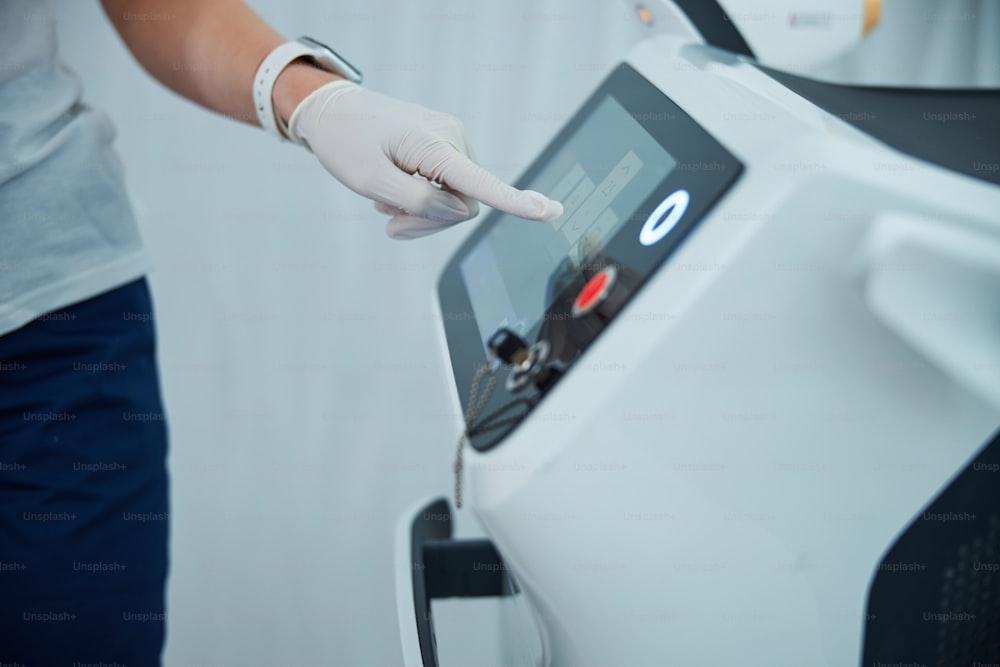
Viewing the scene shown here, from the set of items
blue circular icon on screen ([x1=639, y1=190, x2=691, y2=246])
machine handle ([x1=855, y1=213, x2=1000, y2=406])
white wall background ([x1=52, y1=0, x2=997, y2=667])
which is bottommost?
white wall background ([x1=52, y1=0, x2=997, y2=667])

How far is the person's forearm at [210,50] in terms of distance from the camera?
0.87 m

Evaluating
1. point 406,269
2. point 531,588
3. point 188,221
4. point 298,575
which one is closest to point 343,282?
point 406,269

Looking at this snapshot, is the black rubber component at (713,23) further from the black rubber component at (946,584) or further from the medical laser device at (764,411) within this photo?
the black rubber component at (946,584)

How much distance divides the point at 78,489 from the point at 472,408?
0.50 m

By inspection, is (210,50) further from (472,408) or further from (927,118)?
(927,118)

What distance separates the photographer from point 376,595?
1.71 meters

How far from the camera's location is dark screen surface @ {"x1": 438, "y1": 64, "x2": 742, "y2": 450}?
0.55 meters

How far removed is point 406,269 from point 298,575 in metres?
0.68

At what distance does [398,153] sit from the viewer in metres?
0.79

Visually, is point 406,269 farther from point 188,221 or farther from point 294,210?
point 188,221

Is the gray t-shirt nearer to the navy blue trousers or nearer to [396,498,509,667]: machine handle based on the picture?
the navy blue trousers

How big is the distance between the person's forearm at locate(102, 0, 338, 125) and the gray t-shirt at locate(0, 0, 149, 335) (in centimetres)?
10

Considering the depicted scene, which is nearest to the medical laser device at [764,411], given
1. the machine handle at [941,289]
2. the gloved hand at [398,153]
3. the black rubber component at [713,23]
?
the machine handle at [941,289]

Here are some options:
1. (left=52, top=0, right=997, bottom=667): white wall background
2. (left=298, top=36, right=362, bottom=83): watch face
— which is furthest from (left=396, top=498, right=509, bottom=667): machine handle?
(left=52, top=0, right=997, bottom=667): white wall background
